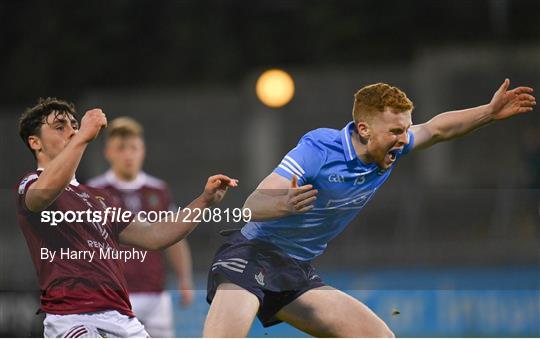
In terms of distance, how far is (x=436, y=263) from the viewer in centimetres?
862

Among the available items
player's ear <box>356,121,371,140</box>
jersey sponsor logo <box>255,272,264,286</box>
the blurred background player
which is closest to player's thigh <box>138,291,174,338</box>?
the blurred background player

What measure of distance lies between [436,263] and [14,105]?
141 inches

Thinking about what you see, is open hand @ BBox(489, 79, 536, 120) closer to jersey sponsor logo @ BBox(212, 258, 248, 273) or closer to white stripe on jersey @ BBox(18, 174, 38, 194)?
jersey sponsor logo @ BBox(212, 258, 248, 273)

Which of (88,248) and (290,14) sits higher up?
(290,14)

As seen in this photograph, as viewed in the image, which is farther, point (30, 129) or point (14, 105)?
point (14, 105)

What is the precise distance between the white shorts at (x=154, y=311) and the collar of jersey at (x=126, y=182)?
2.32ft

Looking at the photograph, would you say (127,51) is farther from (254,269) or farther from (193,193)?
(254,269)

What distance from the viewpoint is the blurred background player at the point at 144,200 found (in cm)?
687

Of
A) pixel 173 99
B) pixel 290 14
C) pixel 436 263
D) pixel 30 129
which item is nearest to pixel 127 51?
pixel 173 99

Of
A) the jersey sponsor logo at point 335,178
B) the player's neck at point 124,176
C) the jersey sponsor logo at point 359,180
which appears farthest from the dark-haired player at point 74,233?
the player's neck at point 124,176

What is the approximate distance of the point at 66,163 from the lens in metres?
4.41

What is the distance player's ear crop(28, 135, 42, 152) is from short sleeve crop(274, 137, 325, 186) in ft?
3.46

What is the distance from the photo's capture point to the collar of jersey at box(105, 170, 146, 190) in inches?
277

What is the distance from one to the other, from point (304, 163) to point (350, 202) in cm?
36
